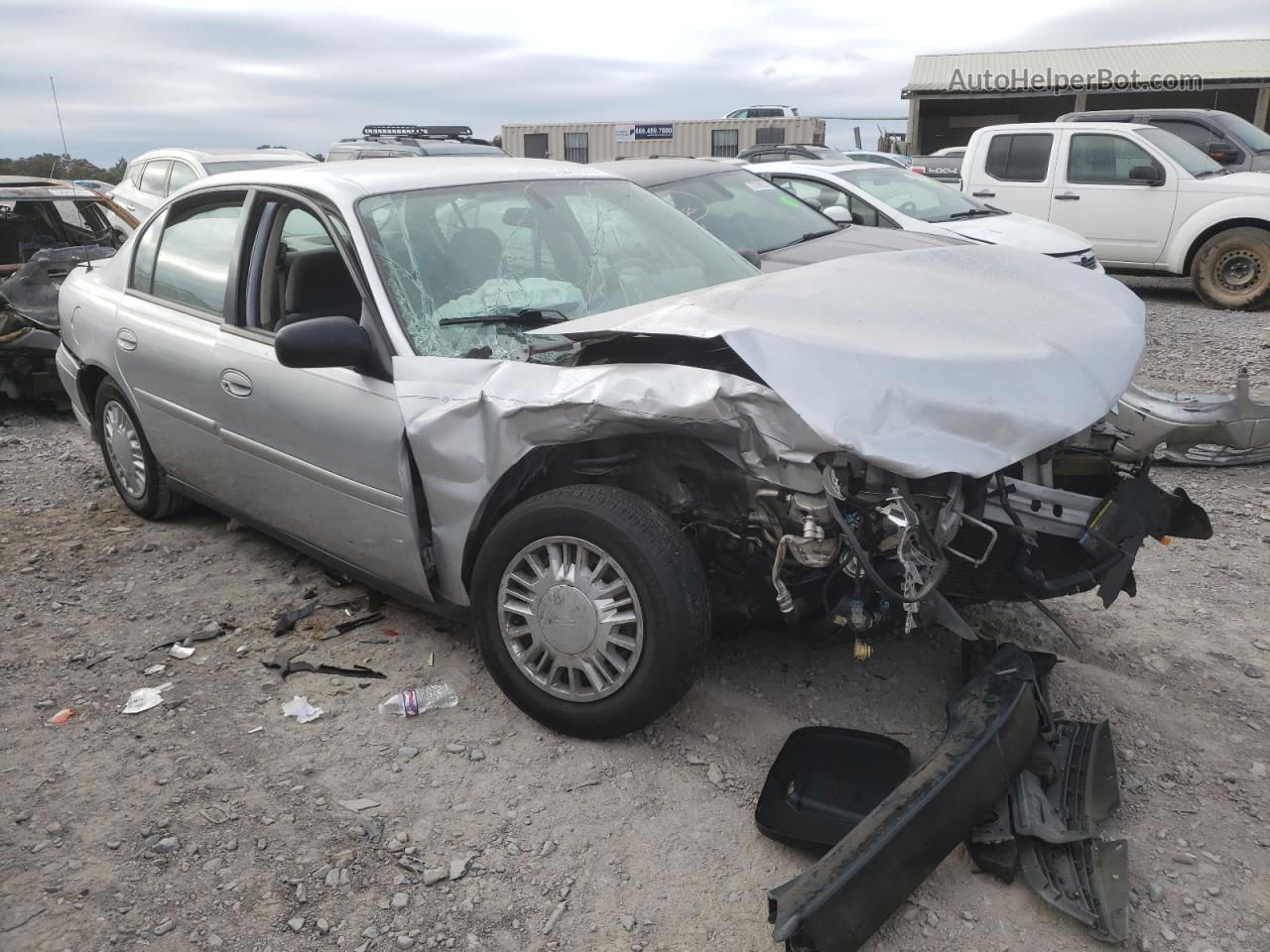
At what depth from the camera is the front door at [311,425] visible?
334 centimetres

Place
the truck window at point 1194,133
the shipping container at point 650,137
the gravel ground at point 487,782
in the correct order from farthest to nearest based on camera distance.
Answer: the shipping container at point 650,137 → the truck window at point 1194,133 → the gravel ground at point 487,782

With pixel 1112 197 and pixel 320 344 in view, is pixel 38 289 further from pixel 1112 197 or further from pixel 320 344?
pixel 1112 197

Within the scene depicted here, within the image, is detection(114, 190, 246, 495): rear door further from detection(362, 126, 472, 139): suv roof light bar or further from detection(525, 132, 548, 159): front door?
detection(525, 132, 548, 159): front door

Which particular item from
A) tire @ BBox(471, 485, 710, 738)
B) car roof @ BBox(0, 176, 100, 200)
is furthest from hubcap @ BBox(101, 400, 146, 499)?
car roof @ BBox(0, 176, 100, 200)

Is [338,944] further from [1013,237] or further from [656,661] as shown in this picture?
[1013,237]

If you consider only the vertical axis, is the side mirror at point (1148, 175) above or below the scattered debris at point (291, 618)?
above

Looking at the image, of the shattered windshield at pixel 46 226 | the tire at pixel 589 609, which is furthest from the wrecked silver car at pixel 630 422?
the shattered windshield at pixel 46 226

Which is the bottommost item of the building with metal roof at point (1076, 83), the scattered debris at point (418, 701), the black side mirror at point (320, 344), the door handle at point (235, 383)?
the scattered debris at point (418, 701)

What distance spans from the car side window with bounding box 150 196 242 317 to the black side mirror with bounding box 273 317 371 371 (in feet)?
3.58

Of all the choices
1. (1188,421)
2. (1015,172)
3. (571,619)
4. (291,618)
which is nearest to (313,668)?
(291,618)

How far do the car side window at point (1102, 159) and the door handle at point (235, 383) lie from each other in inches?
390

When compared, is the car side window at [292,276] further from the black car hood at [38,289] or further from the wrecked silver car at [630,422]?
the black car hood at [38,289]

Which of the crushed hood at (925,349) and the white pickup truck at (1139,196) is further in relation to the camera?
the white pickup truck at (1139,196)

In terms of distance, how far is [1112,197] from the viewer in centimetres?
1078
